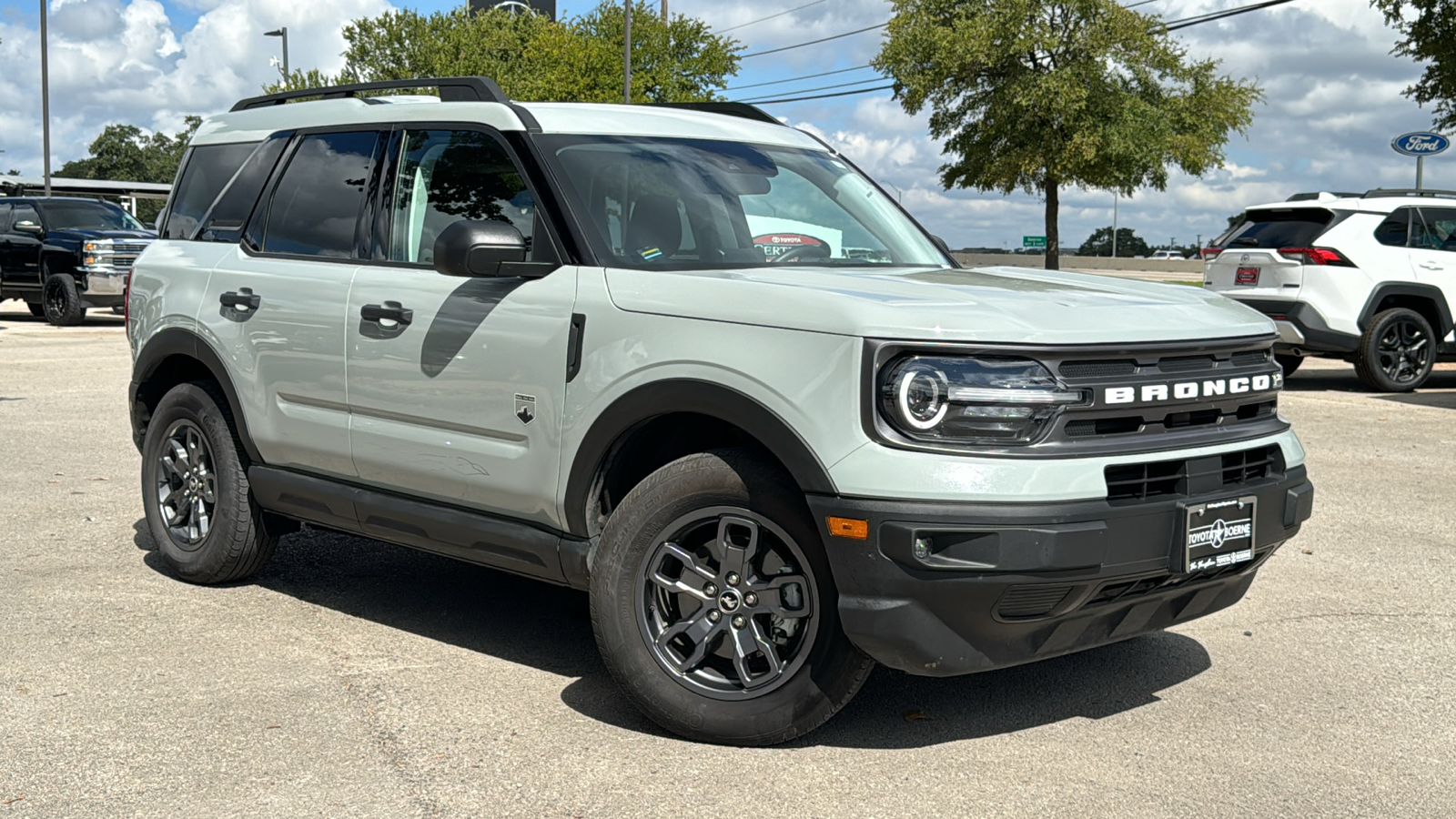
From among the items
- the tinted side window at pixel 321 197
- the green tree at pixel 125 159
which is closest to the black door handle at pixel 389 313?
the tinted side window at pixel 321 197

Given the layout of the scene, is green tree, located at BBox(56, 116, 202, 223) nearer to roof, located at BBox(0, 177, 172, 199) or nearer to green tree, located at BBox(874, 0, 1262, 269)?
roof, located at BBox(0, 177, 172, 199)

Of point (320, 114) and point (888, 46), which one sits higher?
point (888, 46)

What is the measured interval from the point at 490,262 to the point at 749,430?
108 cm

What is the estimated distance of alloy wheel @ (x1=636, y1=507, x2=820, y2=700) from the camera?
4078mm

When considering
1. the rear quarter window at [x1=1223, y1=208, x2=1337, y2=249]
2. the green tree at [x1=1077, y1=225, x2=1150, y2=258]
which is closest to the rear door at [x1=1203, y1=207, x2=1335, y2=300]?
the rear quarter window at [x1=1223, y1=208, x2=1337, y2=249]

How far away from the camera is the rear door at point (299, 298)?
5.30 meters

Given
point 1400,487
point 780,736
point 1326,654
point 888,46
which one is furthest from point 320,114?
point 888,46

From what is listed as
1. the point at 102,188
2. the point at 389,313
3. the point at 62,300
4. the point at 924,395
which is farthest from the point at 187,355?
the point at 102,188

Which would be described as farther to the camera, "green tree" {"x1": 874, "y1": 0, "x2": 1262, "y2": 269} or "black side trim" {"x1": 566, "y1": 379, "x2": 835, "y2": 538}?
"green tree" {"x1": 874, "y1": 0, "x2": 1262, "y2": 269}

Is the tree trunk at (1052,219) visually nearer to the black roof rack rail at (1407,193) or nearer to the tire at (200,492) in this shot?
the black roof rack rail at (1407,193)

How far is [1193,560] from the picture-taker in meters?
3.98

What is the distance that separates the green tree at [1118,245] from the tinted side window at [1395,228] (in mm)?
78135

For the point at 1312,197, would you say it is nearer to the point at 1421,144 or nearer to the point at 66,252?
the point at 1421,144

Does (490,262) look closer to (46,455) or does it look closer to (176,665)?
(176,665)
